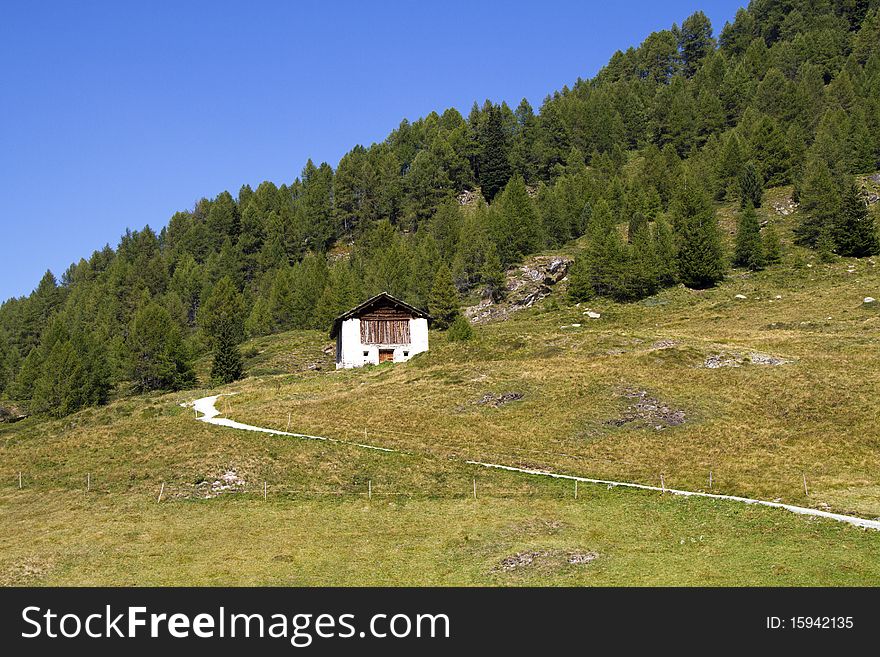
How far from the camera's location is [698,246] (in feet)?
321

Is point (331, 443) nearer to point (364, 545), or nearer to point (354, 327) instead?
point (364, 545)

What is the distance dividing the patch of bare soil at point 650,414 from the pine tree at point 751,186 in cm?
8164

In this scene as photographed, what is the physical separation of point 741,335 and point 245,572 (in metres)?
56.3

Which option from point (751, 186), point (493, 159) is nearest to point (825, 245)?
point (751, 186)

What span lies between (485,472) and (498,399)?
1553 centimetres

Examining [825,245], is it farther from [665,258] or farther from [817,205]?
[665,258]

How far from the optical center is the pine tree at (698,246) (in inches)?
Result: 3809

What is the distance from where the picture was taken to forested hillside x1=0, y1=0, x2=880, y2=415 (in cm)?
9869

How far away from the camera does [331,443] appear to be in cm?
4241

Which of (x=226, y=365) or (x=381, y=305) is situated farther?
(x=226, y=365)

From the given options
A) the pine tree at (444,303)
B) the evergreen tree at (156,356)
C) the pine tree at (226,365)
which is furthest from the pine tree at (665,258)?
the evergreen tree at (156,356)

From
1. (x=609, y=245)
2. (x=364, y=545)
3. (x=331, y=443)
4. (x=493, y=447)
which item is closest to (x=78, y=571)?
(x=364, y=545)

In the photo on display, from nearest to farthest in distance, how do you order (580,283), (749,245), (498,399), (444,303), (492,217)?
(498,399) < (444,303) < (749,245) < (580,283) < (492,217)

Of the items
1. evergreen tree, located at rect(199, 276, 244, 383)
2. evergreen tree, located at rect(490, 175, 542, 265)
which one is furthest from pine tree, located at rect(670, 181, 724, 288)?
evergreen tree, located at rect(199, 276, 244, 383)
